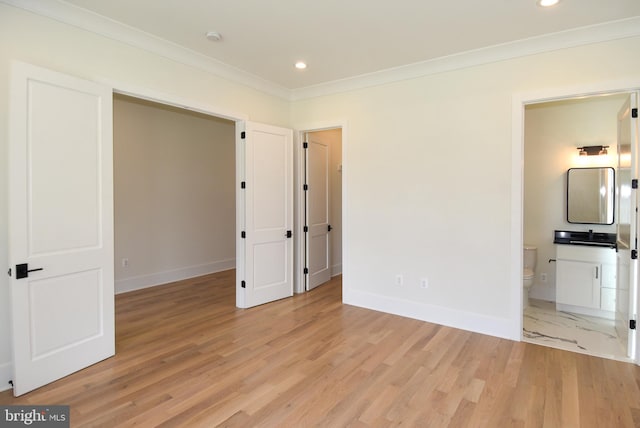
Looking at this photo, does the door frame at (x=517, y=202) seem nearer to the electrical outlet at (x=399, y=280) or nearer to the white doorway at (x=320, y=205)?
the electrical outlet at (x=399, y=280)

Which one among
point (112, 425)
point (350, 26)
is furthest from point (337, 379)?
point (350, 26)

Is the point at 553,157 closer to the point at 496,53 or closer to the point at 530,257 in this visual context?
the point at 530,257

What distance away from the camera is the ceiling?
270cm

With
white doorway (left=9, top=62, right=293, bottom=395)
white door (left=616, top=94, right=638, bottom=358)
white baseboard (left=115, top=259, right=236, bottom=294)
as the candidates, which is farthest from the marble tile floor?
white baseboard (left=115, top=259, right=236, bottom=294)

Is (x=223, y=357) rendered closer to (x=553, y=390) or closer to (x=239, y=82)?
(x=553, y=390)

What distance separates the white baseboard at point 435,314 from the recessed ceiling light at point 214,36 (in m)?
3.24

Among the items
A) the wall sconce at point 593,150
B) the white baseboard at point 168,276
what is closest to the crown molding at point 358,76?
the wall sconce at point 593,150

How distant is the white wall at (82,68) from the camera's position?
8.10 ft

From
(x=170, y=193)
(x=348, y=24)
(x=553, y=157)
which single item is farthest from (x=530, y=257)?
(x=170, y=193)

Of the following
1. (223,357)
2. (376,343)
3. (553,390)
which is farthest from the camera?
(376,343)

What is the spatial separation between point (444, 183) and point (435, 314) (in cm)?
146

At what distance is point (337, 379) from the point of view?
2.68m

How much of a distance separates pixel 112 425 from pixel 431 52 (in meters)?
4.06

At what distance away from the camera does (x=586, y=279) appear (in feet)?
13.3
